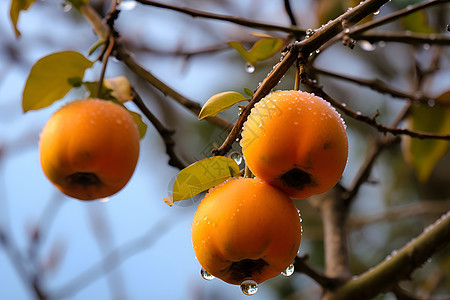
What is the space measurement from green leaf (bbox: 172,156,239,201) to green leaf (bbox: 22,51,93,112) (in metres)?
0.33

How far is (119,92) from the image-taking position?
3.04ft

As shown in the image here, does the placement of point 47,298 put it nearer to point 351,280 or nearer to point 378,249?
point 351,280

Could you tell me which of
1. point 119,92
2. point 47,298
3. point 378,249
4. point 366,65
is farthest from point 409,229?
point 119,92

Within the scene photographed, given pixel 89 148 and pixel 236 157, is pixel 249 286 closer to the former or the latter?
pixel 236 157

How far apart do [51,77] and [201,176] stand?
37cm

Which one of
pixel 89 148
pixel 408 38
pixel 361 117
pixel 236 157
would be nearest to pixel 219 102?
pixel 236 157

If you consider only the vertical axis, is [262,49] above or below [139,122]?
above

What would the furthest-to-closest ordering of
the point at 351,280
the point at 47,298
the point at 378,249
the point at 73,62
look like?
the point at 378,249, the point at 47,298, the point at 351,280, the point at 73,62

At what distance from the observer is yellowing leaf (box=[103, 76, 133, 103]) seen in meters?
0.92

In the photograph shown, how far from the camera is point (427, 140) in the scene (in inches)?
51.8

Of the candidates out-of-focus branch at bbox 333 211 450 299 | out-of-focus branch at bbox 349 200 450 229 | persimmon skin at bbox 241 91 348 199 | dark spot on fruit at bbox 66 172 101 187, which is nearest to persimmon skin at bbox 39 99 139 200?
dark spot on fruit at bbox 66 172 101 187

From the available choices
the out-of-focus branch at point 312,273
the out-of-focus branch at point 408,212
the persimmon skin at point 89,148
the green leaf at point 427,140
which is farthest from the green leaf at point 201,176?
the out-of-focus branch at point 408,212

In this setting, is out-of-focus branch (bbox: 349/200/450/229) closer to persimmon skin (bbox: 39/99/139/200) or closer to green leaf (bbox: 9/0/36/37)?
persimmon skin (bbox: 39/99/139/200)

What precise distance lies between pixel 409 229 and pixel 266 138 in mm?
2258
